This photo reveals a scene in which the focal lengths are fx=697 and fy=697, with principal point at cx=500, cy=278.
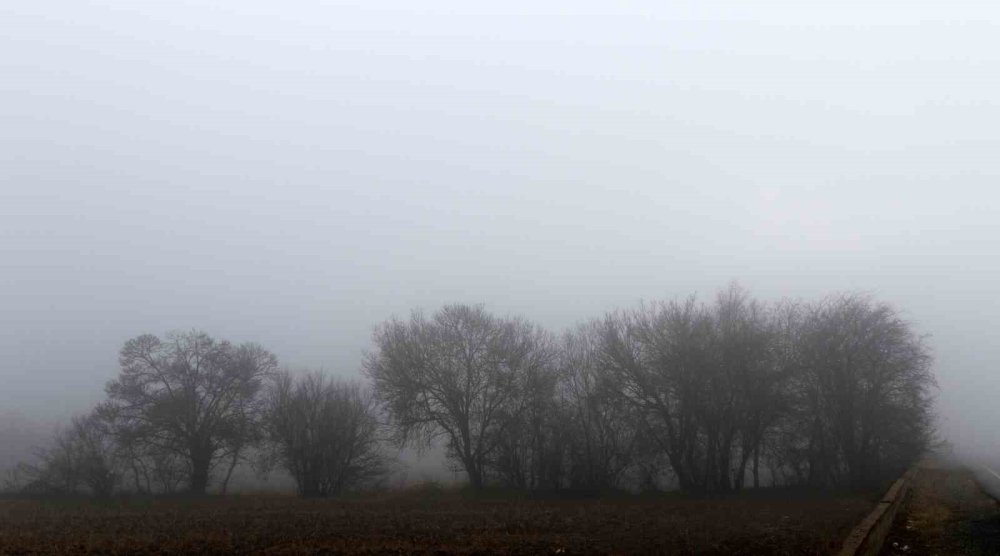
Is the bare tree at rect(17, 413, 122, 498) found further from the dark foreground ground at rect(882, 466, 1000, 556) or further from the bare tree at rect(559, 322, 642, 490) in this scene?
the dark foreground ground at rect(882, 466, 1000, 556)

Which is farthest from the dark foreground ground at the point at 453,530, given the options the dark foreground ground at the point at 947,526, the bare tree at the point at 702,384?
the bare tree at the point at 702,384

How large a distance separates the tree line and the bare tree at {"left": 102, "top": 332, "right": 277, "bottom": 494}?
10cm

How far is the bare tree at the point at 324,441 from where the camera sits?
51.2m

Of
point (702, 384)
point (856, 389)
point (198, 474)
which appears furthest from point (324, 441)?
point (856, 389)

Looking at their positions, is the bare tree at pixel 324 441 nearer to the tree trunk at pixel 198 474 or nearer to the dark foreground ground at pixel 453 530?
the tree trunk at pixel 198 474

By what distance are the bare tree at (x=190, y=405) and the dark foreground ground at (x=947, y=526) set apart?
42.0 metres

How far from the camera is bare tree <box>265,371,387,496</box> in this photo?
51156mm

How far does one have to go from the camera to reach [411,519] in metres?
26.8

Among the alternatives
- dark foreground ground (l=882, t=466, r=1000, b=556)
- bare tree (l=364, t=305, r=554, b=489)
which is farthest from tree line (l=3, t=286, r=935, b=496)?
dark foreground ground (l=882, t=466, r=1000, b=556)

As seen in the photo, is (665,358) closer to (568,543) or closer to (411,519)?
(411,519)

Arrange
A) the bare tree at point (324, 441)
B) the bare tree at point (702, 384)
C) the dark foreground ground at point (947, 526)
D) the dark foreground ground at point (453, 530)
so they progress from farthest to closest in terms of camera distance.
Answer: the bare tree at point (324, 441) < the bare tree at point (702, 384) < the dark foreground ground at point (453, 530) < the dark foreground ground at point (947, 526)

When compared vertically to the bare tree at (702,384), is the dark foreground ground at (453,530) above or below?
below

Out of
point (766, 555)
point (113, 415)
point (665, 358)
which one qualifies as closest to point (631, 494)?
point (665, 358)

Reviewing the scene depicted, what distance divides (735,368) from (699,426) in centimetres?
436
